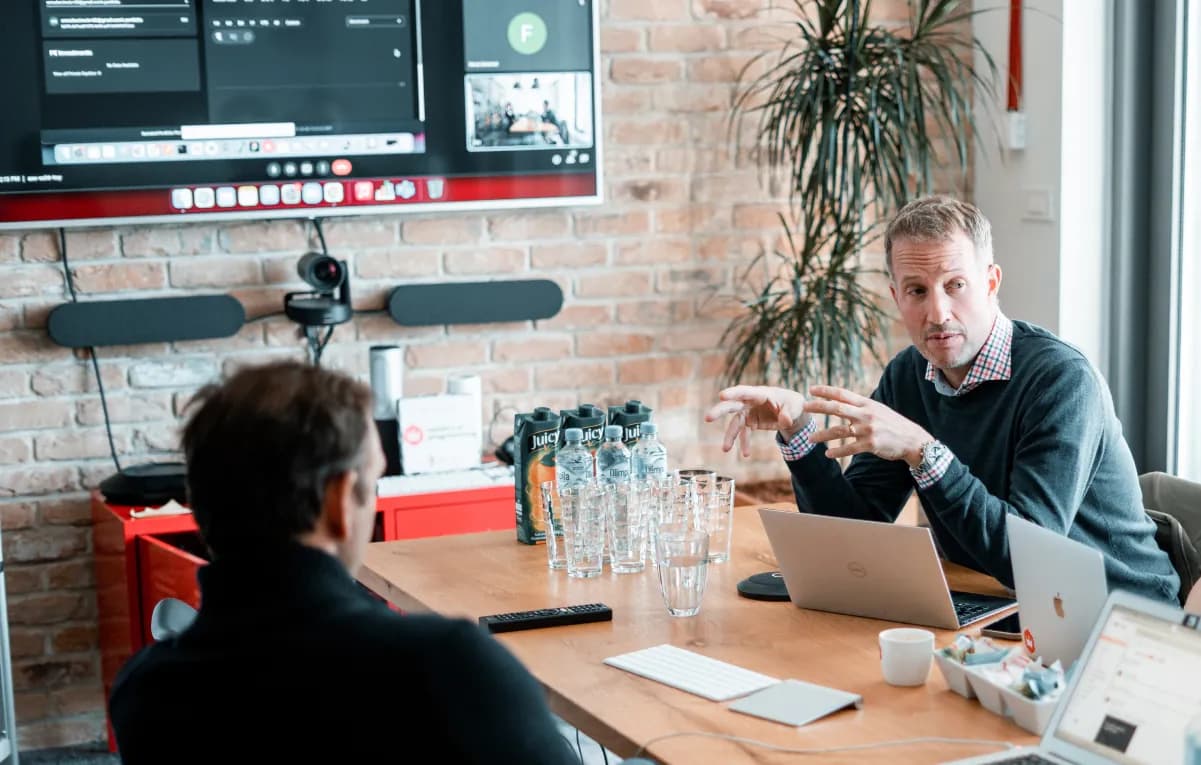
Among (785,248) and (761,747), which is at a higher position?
(785,248)

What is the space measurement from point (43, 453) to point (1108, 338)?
9.06ft

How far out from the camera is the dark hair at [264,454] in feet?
4.62

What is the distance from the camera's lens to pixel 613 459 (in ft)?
8.48

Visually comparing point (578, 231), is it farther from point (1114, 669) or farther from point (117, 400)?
point (1114, 669)

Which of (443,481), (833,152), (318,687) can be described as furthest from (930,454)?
(833,152)

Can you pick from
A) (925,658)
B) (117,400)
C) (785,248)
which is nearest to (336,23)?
(117,400)

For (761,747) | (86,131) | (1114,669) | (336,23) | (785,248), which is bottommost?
(761,747)

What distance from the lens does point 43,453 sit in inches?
144

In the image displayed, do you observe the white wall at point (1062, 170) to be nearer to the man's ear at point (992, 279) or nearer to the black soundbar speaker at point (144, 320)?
the man's ear at point (992, 279)

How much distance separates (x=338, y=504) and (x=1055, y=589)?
905 mm

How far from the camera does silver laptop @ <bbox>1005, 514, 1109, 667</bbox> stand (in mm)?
1773

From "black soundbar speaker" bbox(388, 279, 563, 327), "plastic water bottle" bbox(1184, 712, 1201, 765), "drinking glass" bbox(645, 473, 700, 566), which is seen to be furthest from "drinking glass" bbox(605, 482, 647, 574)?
"black soundbar speaker" bbox(388, 279, 563, 327)

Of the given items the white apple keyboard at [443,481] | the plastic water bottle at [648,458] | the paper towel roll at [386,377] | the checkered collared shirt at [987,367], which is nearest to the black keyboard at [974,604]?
the checkered collared shirt at [987,367]

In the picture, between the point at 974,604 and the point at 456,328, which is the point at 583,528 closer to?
the point at 974,604
